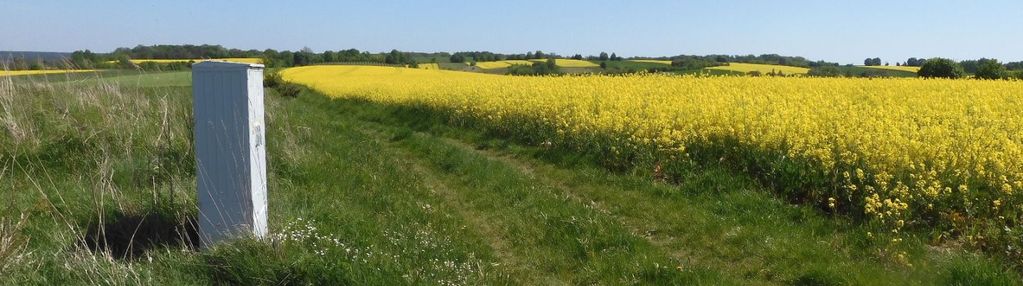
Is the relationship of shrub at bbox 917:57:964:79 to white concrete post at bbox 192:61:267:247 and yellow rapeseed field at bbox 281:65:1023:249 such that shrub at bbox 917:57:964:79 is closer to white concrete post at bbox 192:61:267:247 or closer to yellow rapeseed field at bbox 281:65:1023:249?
yellow rapeseed field at bbox 281:65:1023:249

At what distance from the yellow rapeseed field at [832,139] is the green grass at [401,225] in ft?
1.55

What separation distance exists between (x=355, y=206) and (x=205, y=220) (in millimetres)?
1905

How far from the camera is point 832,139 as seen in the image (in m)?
8.00

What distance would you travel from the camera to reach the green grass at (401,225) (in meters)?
3.96

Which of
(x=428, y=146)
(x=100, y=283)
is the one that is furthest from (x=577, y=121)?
(x=100, y=283)

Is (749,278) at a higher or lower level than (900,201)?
lower

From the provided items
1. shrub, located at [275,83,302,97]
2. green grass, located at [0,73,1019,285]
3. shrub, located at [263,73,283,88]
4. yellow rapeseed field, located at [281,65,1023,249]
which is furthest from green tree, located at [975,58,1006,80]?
shrub, located at [263,73,283,88]

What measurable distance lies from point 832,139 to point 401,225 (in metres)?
5.46

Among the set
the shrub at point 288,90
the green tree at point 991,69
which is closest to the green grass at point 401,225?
the shrub at point 288,90

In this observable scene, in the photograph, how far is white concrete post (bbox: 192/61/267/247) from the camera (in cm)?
389

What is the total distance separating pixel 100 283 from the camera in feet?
11.7

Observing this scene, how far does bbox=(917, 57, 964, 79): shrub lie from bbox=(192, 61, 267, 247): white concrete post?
34557 millimetres

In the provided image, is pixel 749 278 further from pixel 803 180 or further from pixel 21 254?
pixel 21 254

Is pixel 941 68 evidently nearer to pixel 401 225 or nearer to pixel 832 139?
pixel 832 139
